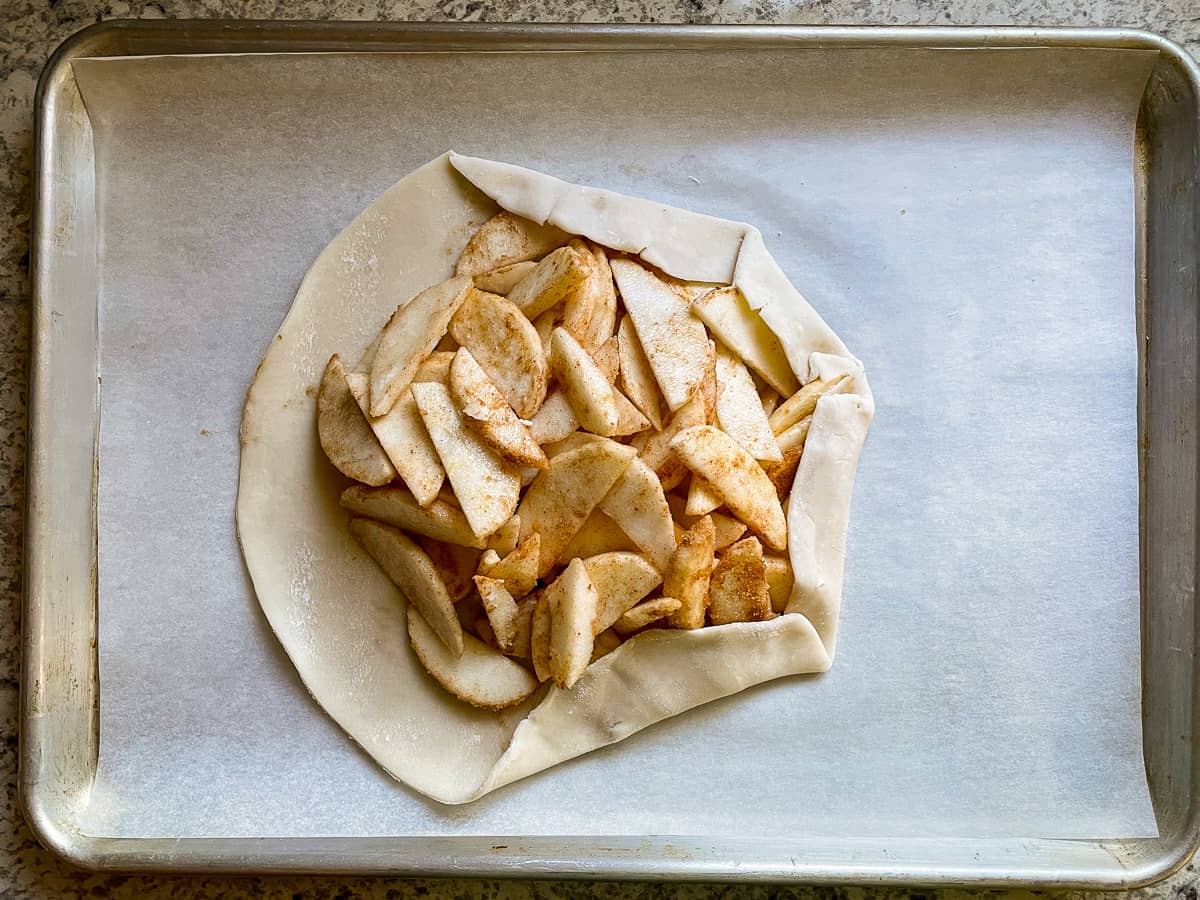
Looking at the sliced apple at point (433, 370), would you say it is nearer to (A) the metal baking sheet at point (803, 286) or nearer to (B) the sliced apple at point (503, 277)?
(B) the sliced apple at point (503, 277)

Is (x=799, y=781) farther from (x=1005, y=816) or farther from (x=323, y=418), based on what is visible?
(x=323, y=418)

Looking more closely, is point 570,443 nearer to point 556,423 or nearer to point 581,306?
point 556,423

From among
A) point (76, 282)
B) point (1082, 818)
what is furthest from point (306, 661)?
point (1082, 818)

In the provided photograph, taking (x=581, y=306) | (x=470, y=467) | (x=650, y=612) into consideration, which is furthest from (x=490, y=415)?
(x=650, y=612)

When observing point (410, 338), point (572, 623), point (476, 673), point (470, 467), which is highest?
point (410, 338)

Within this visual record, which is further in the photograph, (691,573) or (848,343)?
(848,343)

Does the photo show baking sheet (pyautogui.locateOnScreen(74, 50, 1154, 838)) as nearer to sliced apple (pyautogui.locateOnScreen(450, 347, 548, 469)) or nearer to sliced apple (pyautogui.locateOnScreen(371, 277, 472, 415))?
sliced apple (pyautogui.locateOnScreen(371, 277, 472, 415))
